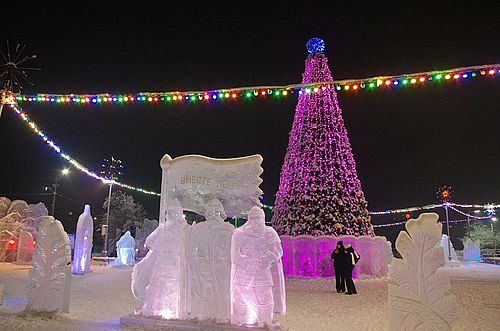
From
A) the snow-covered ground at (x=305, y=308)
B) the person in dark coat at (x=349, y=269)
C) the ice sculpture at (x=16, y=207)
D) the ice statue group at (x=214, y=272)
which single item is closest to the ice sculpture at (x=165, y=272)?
the ice statue group at (x=214, y=272)

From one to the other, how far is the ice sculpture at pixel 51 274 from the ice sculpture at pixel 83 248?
8.10 meters

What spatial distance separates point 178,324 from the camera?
5477 millimetres

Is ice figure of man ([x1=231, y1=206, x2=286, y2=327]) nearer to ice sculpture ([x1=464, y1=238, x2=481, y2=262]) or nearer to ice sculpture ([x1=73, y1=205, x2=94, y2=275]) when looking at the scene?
ice sculpture ([x1=73, y1=205, x2=94, y2=275])

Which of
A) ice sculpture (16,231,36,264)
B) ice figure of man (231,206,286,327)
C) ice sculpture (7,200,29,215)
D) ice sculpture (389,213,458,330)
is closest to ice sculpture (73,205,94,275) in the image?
ice sculpture (16,231,36,264)

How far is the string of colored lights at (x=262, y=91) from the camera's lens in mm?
8227

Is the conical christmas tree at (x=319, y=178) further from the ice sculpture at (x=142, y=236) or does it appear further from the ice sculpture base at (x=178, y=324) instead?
the ice sculpture at (x=142, y=236)

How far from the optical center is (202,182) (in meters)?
6.29

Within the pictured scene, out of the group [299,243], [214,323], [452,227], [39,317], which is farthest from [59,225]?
[452,227]

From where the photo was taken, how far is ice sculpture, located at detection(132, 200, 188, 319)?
584 centimetres

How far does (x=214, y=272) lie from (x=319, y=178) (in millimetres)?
8964

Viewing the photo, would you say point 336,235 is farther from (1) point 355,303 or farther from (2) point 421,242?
(2) point 421,242

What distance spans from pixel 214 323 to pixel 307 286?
20.8ft

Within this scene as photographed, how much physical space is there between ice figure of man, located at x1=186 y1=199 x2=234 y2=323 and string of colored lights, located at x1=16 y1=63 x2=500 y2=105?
4198 millimetres

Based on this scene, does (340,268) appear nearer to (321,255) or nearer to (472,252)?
(321,255)
